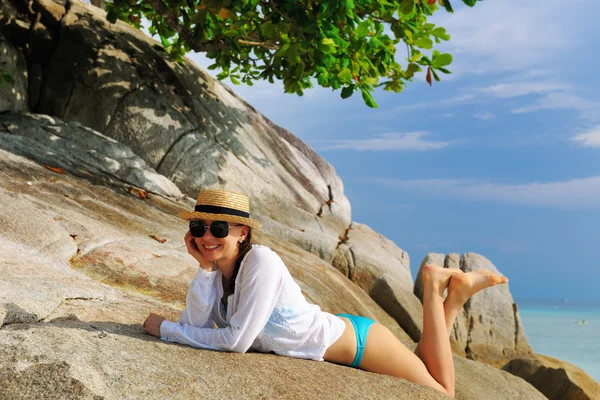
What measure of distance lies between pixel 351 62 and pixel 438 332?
783 cm

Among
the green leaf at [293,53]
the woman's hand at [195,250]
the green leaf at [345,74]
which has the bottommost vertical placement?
the woman's hand at [195,250]

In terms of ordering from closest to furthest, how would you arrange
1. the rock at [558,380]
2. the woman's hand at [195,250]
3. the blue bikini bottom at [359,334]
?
1. the woman's hand at [195,250]
2. the blue bikini bottom at [359,334]
3. the rock at [558,380]

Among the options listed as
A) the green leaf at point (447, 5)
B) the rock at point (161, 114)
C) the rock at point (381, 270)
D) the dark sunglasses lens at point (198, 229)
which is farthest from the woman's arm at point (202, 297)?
the rock at point (161, 114)

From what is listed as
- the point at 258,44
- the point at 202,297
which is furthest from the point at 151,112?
the point at 202,297

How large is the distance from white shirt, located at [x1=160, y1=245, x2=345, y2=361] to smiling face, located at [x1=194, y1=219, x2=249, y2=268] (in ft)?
0.53

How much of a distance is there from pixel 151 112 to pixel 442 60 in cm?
817

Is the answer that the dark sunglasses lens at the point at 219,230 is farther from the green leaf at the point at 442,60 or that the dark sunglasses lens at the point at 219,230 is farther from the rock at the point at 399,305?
the rock at the point at 399,305

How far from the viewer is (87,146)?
13.9 m

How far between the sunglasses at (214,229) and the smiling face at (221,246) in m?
0.03

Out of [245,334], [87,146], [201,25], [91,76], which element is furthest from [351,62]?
[245,334]

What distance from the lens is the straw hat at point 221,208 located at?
4848mm

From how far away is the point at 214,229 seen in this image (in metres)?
4.85

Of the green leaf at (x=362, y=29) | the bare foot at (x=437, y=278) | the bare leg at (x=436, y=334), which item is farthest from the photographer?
the green leaf at (x=362, y=29)

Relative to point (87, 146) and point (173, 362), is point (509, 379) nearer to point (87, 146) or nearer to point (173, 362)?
point (173, 362)
